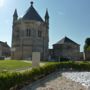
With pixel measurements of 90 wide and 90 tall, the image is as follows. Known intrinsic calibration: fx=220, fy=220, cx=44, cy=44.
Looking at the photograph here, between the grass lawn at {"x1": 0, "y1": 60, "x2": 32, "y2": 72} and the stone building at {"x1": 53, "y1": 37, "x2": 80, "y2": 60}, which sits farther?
the stone building at {"x1": 53, "y1": 37, "x2": 80, "y2": 60}

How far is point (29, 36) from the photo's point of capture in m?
56.7

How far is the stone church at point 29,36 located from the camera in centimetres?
5628

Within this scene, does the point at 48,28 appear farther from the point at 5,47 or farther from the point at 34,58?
the point at 5,47

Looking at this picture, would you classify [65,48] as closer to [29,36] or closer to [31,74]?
[29,36]

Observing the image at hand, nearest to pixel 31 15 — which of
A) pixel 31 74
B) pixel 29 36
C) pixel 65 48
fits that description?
pixel 29 36

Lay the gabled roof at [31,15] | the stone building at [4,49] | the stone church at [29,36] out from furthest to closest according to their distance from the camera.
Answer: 1. the stone building at [4,49]
2. the gabled roof at [31,15]
3. the stone church at [29,36]

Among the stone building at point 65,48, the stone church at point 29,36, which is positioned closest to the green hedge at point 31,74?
the stone church at point 29,36

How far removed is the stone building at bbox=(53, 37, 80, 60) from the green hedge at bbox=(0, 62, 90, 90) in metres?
38.7

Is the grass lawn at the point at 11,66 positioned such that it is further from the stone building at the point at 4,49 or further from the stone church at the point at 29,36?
the stone building at the point at 4,49

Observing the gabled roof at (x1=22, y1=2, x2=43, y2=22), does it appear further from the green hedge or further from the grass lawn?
the green hedge

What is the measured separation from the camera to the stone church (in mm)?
56281

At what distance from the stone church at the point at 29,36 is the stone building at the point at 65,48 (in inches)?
387

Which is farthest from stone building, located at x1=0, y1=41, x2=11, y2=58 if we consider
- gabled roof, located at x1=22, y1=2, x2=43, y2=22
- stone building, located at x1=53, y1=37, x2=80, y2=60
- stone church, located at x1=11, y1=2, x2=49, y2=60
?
gabled roof, located at x1=22, y1=2, x2=43, y2=22

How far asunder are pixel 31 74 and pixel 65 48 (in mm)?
50845
